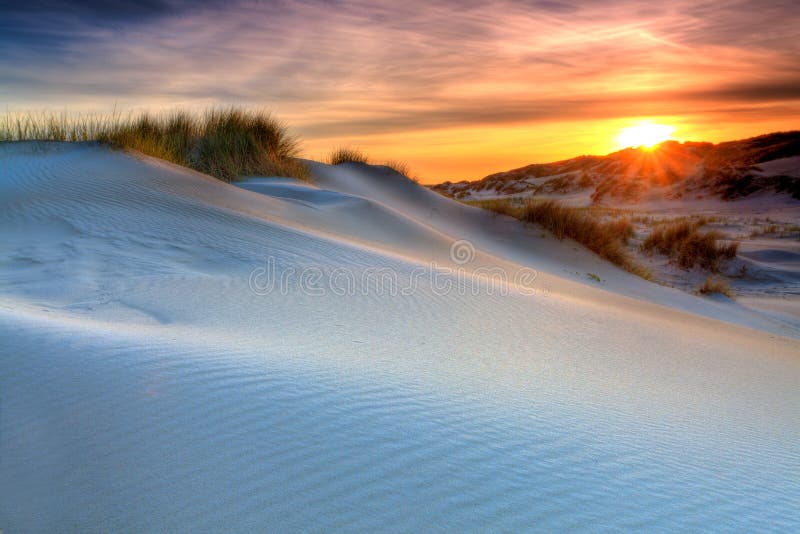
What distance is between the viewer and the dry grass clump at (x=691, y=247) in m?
11.2

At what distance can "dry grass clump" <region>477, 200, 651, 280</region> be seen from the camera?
9.61m

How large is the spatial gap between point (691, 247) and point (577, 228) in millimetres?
3196

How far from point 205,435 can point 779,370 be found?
3774 millimetres

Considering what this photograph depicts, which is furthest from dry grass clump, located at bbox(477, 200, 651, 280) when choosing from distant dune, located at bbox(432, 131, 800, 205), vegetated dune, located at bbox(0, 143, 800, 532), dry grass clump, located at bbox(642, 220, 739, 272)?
distant dune, located at bbox(432, 131, 800, 205)

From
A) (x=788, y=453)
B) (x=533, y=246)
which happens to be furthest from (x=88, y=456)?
→ (x=533, y=246)

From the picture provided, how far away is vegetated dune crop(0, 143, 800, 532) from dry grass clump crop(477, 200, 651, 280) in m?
4.85

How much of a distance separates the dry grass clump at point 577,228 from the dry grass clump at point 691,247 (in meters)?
1.97

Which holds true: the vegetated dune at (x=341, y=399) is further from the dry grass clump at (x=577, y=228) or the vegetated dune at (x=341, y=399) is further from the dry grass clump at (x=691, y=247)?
the dry grass clump at (x=691, y=247)

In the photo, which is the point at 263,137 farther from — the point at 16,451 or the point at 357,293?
the point at 16,451

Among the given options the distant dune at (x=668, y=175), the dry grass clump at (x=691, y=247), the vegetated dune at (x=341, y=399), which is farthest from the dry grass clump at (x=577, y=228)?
the distant dune at (x=668, y=175)

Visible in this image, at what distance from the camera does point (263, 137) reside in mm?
11602

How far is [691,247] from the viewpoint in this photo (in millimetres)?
11586

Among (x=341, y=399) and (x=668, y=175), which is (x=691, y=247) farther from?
(x=668, y=175)

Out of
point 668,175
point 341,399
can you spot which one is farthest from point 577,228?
point 668,175
